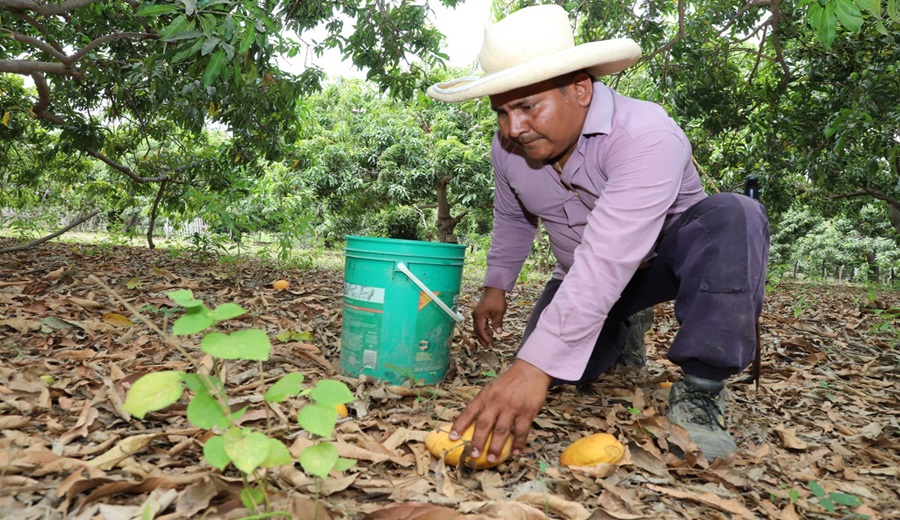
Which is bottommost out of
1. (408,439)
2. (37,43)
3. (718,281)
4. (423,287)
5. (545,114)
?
(408,439)

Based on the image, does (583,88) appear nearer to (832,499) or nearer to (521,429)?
(521,429)

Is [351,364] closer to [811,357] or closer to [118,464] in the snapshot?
[118,464]

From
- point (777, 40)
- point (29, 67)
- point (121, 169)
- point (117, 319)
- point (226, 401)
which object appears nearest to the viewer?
point (226, 401)

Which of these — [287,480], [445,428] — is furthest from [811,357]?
[287,480]

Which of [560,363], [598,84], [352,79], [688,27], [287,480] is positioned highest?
[352,79]

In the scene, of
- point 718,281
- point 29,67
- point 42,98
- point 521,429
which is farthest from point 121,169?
point 718,281

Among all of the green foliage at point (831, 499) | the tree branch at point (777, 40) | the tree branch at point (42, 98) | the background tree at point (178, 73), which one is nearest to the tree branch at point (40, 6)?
the background tree at point (178, 73)

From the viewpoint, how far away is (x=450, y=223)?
14023 mm

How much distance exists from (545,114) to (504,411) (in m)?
0.94

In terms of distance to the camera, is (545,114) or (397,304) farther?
(397,304)

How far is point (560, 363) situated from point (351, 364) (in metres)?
0.97

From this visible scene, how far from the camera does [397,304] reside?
2.19 meters

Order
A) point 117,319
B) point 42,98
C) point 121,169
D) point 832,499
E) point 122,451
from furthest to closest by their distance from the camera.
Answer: point 121,169 < point 42,98 < point 117,319 < point 832,499 < point 122,451

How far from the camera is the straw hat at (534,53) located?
173 centimetres
